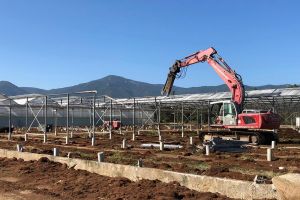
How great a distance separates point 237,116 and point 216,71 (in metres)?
3.35

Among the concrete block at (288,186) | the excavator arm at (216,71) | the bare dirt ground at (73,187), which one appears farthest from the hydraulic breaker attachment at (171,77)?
the concrete block at (288,186)

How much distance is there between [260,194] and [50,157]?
31.0 ft

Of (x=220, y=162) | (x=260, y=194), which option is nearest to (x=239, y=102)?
(x=220, y=162)

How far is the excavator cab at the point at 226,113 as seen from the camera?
25656mm

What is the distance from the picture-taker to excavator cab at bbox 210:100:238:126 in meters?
25.7

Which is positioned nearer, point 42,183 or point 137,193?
point 137,193

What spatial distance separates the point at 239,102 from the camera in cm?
2589

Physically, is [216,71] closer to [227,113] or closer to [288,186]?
[227,113]

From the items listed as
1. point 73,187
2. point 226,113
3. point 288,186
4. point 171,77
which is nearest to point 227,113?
point 226,113

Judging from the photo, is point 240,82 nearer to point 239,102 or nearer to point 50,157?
point 239,102

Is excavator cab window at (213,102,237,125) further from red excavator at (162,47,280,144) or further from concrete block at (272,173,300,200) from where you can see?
concrete block at (272,173,300,200)

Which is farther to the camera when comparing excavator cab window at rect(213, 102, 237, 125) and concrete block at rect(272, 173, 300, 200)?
excavator cab window at rect(213, 102, 237, 125)

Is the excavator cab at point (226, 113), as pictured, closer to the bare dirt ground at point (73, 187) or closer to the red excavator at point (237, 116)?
the red excavator at point (237, 116)

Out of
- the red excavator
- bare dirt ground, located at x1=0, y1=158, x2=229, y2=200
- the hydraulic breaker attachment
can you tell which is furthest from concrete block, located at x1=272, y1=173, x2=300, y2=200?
the hydraulic breaker attachment
